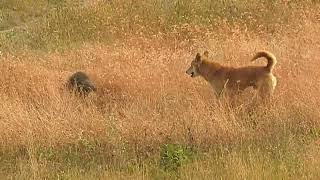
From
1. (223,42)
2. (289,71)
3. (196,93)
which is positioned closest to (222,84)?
(196,93)

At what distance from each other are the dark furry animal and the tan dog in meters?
1.57

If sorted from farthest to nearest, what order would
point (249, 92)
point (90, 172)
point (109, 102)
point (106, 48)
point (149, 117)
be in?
point (106, 48), point (109, 102), point (249, 92), point (149, 117), point (90, 172)

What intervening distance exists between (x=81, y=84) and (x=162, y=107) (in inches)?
76.2

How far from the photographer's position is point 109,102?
23.5 feet

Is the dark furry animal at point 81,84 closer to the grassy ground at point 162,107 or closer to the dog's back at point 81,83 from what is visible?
the dog's back at point 81,83

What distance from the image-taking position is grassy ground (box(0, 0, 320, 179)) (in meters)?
4.92

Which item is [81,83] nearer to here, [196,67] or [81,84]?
[81,84]

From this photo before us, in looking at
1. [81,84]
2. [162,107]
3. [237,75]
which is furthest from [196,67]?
[81,84]

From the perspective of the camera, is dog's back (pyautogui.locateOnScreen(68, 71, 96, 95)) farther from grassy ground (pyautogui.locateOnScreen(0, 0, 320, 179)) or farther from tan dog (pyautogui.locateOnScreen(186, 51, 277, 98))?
tan dog (pyautogui.locateOnScreen(186, 51, 277, 98))

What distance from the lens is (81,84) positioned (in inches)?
311

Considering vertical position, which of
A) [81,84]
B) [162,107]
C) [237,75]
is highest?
[81,84]

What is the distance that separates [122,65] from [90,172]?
12.2 feet

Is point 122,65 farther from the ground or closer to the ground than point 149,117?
farther from the ground

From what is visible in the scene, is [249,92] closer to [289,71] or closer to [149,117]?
[289,71]
